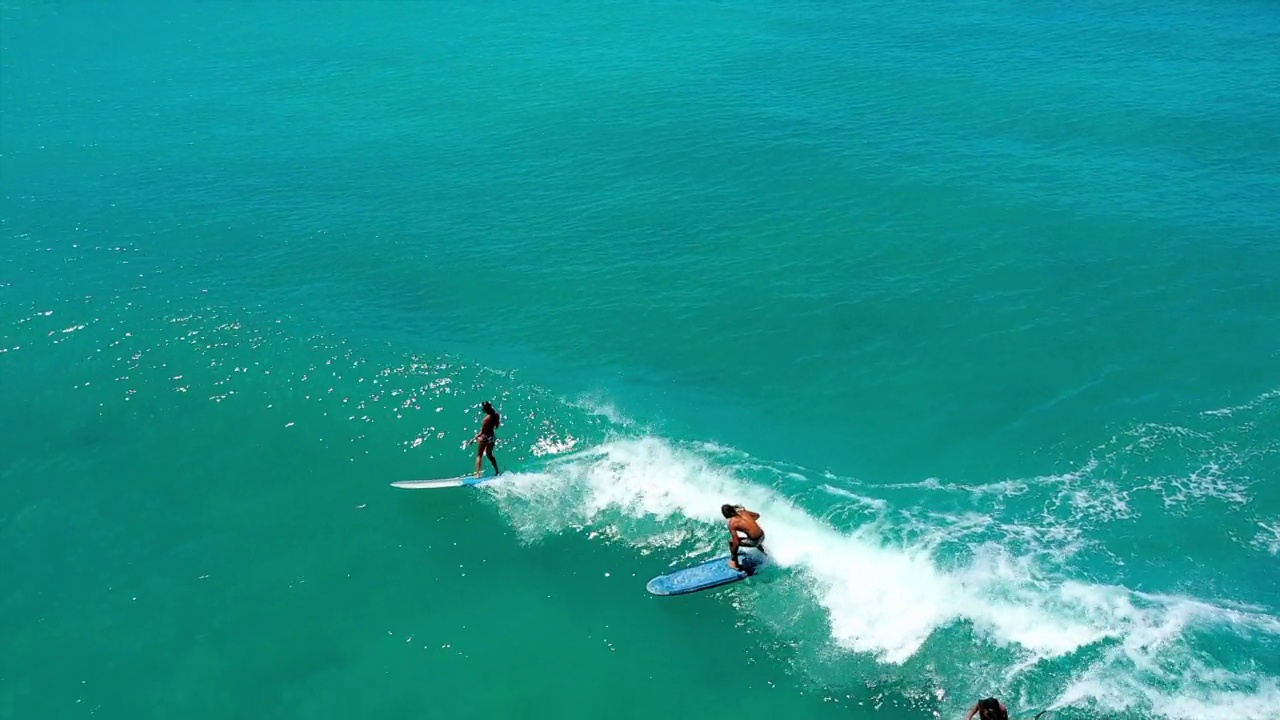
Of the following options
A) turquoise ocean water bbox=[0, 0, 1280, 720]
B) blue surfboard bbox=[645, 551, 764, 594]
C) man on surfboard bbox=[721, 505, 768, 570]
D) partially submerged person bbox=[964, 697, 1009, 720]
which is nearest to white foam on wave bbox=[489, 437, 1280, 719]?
turquoise ocean water bbox=[0, 0, 1280, 720]

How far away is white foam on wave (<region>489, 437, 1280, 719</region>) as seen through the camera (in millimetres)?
29781

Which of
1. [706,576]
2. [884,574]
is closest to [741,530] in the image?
[706,576]

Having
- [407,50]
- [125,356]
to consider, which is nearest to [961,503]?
[125,356]

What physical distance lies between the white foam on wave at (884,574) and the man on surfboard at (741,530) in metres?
1.80

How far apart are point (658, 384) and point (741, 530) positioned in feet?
41.3

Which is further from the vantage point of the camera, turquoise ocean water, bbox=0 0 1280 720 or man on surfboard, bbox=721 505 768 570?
man on surfboard, bbox=721 505 768 570

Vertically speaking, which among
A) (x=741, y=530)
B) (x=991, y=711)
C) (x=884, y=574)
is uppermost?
(x=741, y=530)

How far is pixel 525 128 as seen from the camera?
231 feet

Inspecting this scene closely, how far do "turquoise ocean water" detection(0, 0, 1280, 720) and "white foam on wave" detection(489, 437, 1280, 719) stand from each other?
17 centimetres

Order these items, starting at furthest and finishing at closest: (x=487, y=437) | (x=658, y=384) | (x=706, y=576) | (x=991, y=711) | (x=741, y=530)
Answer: (x=658, y=384)
(x=487, y=437)
(x=706, y=576)
(x=741, y=530)
(x=991, y=711)

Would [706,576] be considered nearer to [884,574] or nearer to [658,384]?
[884,574]

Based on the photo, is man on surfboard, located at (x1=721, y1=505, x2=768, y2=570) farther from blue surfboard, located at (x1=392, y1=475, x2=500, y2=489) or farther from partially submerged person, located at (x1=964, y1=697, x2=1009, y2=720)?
blue surfboard, located at (x1=392, y1=475, x2=500, y2=489)

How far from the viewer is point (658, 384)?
43.2 metres

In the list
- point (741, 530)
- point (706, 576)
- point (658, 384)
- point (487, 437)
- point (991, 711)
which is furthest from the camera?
point (658, 384)
